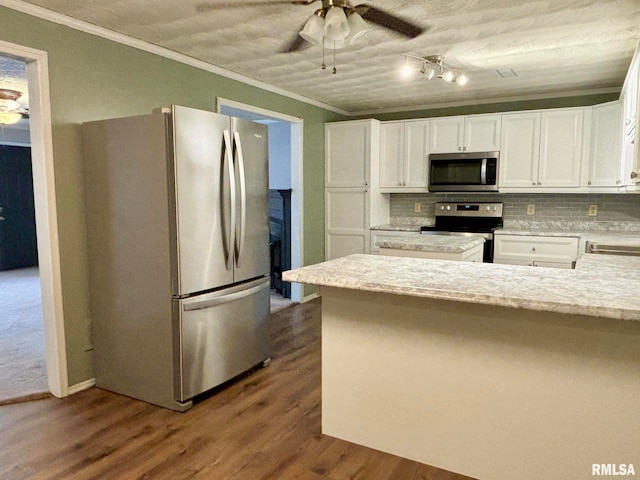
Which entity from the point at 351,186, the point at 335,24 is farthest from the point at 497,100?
the point at 335,24

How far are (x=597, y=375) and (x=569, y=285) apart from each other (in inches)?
13.3

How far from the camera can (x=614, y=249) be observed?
324cm

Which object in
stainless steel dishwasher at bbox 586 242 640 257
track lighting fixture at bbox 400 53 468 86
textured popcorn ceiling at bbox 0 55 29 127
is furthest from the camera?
textured popcorn ceiling at bbox 0 55 29 127

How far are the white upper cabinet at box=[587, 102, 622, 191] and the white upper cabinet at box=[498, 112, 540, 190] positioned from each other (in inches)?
18.9

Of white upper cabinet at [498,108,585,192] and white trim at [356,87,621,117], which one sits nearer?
white upper cabinet at [498,108,585,192]

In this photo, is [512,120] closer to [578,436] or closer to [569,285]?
[569,285]

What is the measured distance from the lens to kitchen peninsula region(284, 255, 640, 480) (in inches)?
62.1

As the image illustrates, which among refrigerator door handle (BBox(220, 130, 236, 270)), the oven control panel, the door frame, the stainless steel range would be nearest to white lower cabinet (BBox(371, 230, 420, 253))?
the stainless steel range

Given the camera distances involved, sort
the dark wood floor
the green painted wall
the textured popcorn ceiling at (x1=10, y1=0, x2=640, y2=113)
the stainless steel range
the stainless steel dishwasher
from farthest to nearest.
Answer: the stainless steel range, the stainless steel dishwasher, the green painted wall, the textured popcorn ceiling at (x1=10, y1=0, x2=640, y2=113), the dark wood floor

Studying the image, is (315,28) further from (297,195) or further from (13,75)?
(13,75)

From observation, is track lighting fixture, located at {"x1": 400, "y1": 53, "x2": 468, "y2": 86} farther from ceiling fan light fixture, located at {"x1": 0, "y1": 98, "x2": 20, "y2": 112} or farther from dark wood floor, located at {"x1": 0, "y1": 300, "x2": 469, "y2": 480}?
ceiling fan light fixture, located at {"x1": 0, "y1": 98, "x2": 20, "y2": 112}

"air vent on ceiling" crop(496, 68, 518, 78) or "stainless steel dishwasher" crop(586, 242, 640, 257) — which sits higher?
"air vent on ceiling" crop(496, 68, 518, 78)

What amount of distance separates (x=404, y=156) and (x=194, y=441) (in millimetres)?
3843

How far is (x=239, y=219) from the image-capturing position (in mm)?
2811
